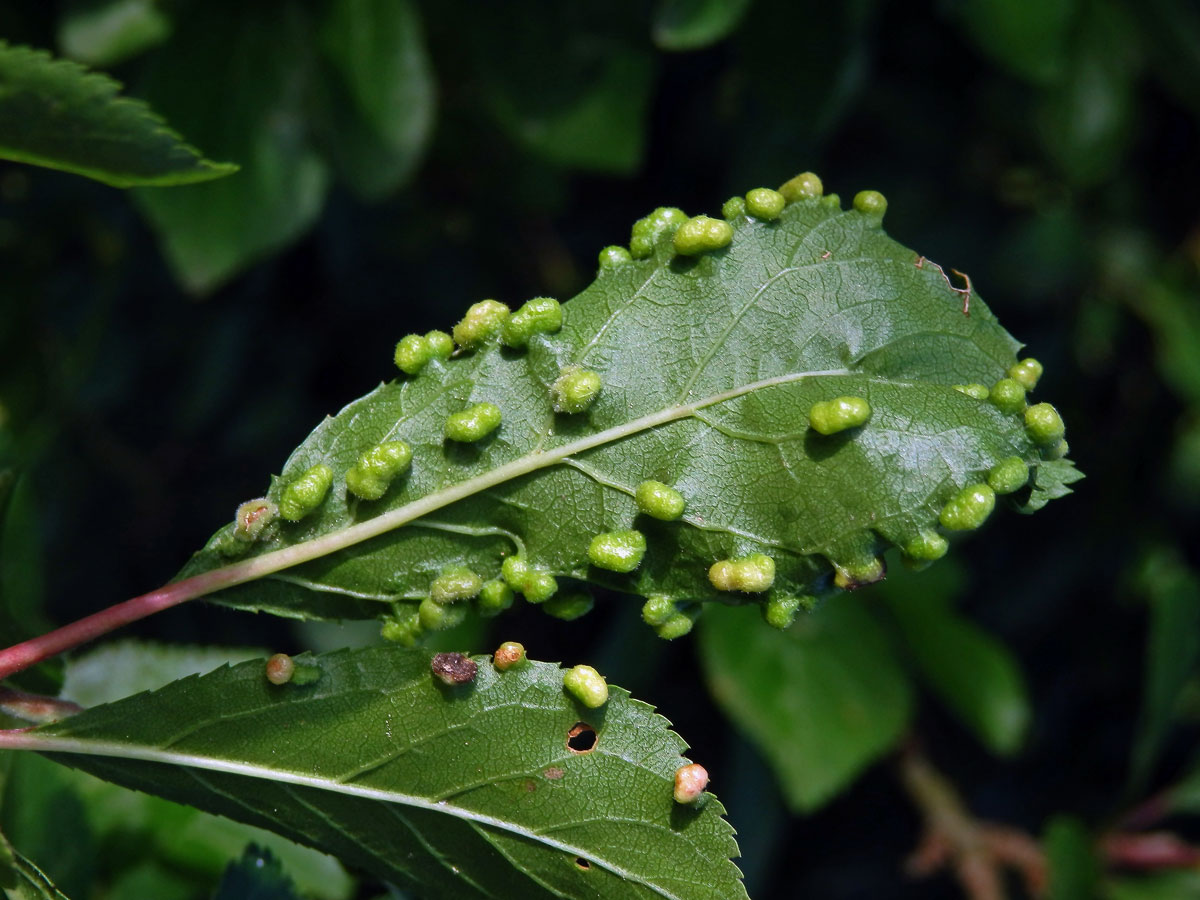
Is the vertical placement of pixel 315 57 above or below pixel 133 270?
above

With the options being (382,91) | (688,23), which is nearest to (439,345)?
(688,23)

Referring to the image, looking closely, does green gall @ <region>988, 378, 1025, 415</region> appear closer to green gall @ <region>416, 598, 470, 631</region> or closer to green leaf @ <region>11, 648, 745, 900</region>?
green leaf @ <region>11, 648, 745, 900</region>

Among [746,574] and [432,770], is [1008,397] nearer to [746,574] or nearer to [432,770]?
[746,574]

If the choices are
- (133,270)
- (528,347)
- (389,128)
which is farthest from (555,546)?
(133,270)

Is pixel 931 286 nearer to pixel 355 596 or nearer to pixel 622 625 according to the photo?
pixel 355 596

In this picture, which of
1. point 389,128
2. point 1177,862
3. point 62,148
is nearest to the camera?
point 62,148

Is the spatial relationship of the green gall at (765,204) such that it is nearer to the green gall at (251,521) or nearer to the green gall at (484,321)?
the green gall at (484,321)
